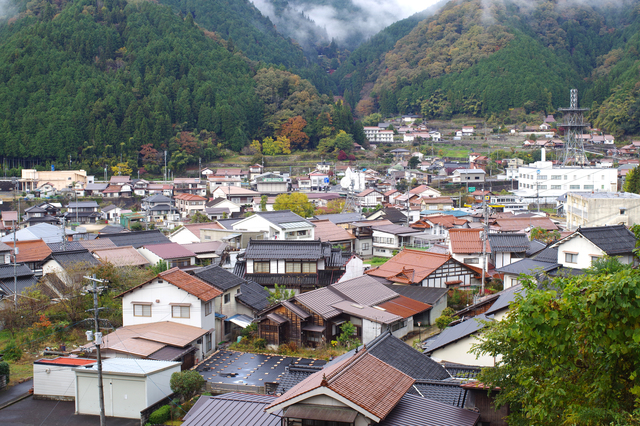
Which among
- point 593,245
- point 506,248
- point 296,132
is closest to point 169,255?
point 506,248

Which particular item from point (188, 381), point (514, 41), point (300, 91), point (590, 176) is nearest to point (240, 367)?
point (188, 381)

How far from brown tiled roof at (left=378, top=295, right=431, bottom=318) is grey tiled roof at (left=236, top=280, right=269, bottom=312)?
3456 mm

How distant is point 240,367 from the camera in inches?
444

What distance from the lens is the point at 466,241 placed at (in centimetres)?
1828

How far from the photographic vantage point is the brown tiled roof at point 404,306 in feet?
43.9

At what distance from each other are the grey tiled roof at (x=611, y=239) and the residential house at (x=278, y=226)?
1174 cm

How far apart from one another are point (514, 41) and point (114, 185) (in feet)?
198

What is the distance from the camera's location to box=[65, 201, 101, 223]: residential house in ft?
112

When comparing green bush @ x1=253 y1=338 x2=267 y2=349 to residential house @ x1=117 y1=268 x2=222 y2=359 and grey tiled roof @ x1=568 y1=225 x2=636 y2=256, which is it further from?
grey tiled roof @ x1=568 y1=225 x2=636 y2=256

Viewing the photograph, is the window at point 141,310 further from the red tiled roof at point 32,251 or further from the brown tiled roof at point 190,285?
the red tiled roof at point 32,251

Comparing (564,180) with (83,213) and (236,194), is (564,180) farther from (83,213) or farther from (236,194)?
(83,213)

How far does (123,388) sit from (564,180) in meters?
36.1

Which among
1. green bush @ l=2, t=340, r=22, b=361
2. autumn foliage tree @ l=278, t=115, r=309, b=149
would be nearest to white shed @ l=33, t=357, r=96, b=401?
green bush @ l=2, t=340, r=22, b=361

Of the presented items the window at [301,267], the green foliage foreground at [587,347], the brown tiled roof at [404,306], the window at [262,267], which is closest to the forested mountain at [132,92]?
the window at [262,267]
